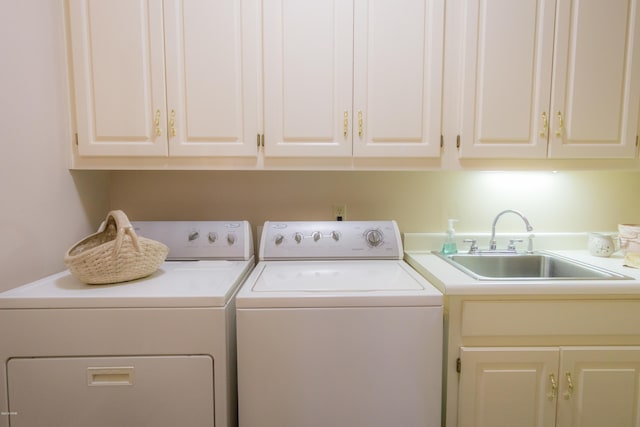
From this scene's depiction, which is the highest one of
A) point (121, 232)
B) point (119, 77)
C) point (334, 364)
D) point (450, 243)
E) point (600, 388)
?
point (119, 77)

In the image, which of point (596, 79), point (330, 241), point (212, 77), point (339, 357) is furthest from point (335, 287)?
point (596, 79)

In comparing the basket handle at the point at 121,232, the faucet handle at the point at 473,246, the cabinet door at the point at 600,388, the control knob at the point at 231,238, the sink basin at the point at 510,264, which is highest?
the basket handle at the point at 121,232

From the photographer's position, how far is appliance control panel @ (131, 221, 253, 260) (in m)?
1.61

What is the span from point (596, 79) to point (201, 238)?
187cm

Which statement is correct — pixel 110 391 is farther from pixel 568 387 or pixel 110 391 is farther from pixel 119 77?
pixel 568 387

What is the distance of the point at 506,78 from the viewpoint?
1.45 meters

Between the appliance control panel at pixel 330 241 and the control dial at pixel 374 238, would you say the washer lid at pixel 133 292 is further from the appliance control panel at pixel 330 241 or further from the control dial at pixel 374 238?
the control dial at pixel 374 238

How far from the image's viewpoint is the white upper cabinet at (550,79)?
142 cm

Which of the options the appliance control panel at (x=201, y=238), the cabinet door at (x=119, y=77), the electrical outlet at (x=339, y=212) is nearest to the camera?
the cabinet door at (x=119, y=77)

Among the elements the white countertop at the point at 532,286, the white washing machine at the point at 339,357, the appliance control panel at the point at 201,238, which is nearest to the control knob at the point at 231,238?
the appliance control panel at the point at 201,238

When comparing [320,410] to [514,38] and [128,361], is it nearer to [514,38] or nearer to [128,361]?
[128,361]

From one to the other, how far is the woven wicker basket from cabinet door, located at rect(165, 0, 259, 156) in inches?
16.3

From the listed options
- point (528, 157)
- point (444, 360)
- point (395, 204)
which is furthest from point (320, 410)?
point (528, 157)

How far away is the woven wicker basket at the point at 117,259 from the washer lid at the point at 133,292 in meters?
0.03
